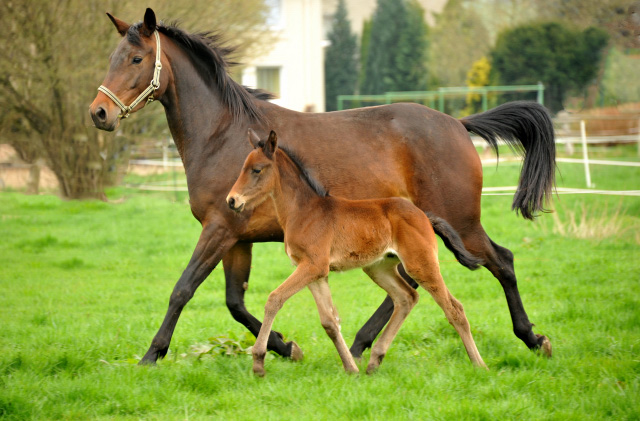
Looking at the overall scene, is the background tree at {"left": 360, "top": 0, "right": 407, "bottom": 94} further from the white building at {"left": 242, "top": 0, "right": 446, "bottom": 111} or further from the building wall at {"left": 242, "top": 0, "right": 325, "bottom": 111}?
the building wall at {"left": 242, "top": 0, "right": 325, "bottom": 111}

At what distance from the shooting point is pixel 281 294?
4504 mm

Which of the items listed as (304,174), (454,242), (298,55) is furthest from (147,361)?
(298,55)

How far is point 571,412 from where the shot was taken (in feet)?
12.6

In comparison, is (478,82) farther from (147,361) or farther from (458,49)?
(147,361)

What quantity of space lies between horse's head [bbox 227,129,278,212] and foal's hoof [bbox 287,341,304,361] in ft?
3.75

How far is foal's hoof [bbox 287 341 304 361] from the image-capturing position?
16.8ft

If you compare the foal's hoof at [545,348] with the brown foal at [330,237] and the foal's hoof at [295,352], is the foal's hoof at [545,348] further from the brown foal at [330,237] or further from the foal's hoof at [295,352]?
the foal's hoof at [295,352]

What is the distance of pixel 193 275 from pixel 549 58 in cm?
2516

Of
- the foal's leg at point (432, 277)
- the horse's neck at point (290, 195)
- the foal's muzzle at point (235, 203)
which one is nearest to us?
the foal's muzzle at point (235, 203)

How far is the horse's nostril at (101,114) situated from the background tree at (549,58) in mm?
20407

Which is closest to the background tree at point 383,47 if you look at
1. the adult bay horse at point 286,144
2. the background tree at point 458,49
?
the background tree at point 458,49

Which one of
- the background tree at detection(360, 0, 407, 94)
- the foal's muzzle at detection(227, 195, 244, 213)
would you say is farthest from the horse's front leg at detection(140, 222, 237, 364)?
the background tree at detection(360, 0, 407, 94)

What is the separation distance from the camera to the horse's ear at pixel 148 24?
5059 millimetres

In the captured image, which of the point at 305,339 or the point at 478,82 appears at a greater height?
the point at 478,82
